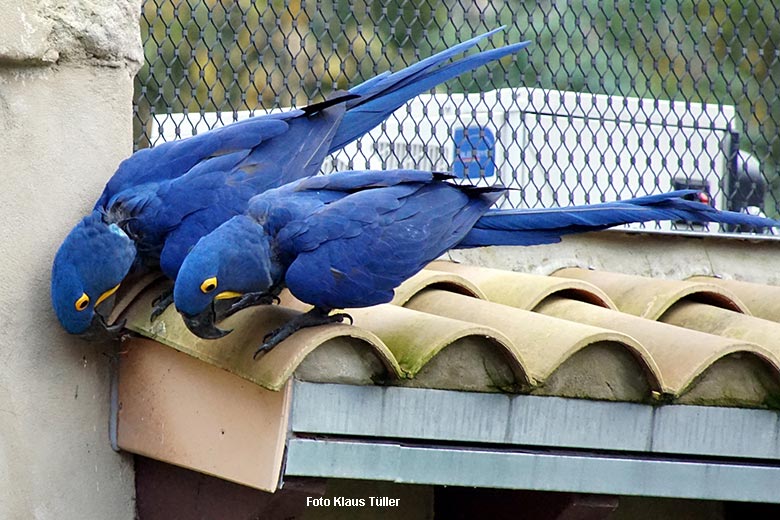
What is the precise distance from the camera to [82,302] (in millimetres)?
2639

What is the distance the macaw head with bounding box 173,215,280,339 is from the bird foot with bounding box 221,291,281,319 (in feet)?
0.24

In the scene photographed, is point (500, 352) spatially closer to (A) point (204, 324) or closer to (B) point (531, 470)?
(B) point (531, 470)

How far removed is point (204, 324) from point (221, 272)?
0.12 meters

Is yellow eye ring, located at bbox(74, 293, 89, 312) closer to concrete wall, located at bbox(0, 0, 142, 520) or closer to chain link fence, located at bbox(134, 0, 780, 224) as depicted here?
concrete wall, located at bbox(0, 0, 142, 520)

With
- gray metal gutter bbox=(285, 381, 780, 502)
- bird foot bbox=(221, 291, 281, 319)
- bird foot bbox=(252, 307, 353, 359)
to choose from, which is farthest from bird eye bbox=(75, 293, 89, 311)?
gray metal gutter bbox=(285, 381, 780, 502)

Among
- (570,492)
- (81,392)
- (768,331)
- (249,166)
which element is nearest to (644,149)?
(768,331)

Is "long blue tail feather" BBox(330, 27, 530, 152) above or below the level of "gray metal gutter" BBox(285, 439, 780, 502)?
above

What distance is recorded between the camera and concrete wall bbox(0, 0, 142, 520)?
2.70 m

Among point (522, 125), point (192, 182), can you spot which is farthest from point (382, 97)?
point (522, 125)

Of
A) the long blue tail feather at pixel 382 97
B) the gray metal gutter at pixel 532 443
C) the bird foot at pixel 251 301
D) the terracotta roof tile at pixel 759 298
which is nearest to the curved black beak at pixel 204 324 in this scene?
the bird foot at pixel 251 301

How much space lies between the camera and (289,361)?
2.16 m

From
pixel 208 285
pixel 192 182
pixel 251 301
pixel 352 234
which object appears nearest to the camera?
pixel 208 285

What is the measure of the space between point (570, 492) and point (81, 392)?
4.23ft

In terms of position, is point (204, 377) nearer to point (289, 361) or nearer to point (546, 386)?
point (289, 361)
